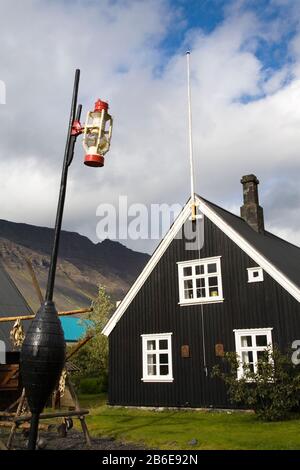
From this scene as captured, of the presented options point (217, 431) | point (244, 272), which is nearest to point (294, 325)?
point (244, 272)

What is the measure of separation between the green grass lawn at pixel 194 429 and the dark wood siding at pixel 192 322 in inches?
33.1

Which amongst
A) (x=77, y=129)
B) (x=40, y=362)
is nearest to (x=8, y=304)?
(x=77, y=129)

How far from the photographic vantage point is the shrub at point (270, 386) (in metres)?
16.0

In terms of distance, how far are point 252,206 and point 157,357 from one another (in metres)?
8.72

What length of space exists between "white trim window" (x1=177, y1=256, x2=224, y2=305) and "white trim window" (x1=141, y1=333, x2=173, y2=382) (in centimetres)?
199

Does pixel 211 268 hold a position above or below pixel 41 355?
above

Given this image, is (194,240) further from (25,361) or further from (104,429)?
(25,361)

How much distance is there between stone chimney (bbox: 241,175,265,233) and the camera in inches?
900

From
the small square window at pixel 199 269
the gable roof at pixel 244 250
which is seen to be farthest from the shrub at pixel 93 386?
the small square window at pixel 199 269

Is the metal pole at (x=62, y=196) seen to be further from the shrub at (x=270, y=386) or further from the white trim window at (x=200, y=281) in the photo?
the white trim window at (x=200, y=281)

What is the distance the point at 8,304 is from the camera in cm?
2062

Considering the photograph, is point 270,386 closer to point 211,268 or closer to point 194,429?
point 194,429
